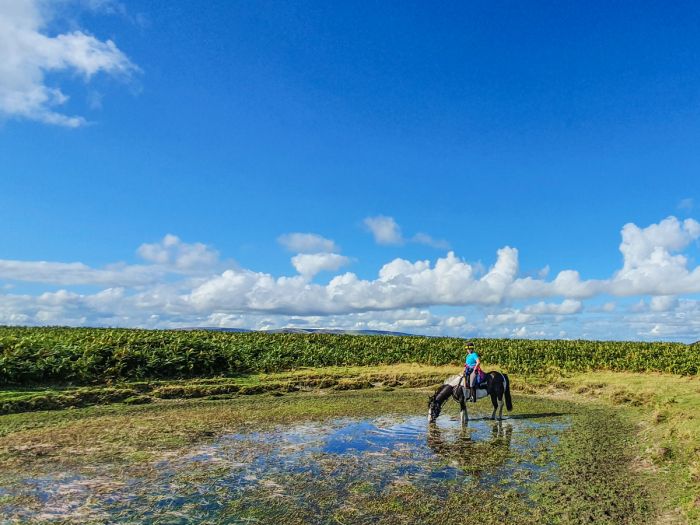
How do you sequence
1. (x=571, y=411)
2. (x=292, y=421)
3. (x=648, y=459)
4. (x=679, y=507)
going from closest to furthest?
(x=679, y=507)
(x=648, y=459)
(x=292, y=421)
(x=571, y=411)

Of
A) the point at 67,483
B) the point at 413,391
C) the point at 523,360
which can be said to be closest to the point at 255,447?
the point at 67,483

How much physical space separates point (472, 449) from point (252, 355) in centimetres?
2460

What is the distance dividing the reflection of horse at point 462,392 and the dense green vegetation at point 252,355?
13.5m

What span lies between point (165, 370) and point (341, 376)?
1106 centimetres

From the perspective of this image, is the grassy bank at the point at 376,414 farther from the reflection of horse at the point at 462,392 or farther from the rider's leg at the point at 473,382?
the rider's leg at the point at 473,382

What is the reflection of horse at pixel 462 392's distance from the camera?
17841 mm

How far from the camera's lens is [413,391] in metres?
26.2

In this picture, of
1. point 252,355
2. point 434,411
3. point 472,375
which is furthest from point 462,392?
point 252,355

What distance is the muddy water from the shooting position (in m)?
9.52

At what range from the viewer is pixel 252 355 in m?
36.2

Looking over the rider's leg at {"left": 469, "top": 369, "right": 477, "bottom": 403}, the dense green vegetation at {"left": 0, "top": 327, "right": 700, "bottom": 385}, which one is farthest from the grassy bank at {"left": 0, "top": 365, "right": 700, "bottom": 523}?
the rider's leg at {"left": 469, "top": 369, "right": 477, "bottom": 403}

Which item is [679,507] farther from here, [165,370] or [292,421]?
[165,370]

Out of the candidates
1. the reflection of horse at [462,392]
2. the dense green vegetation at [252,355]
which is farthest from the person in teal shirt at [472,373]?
the dense green vegetation at [252,355]

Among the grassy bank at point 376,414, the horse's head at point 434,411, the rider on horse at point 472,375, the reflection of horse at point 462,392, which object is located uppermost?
the rider on horse at point 472,375
